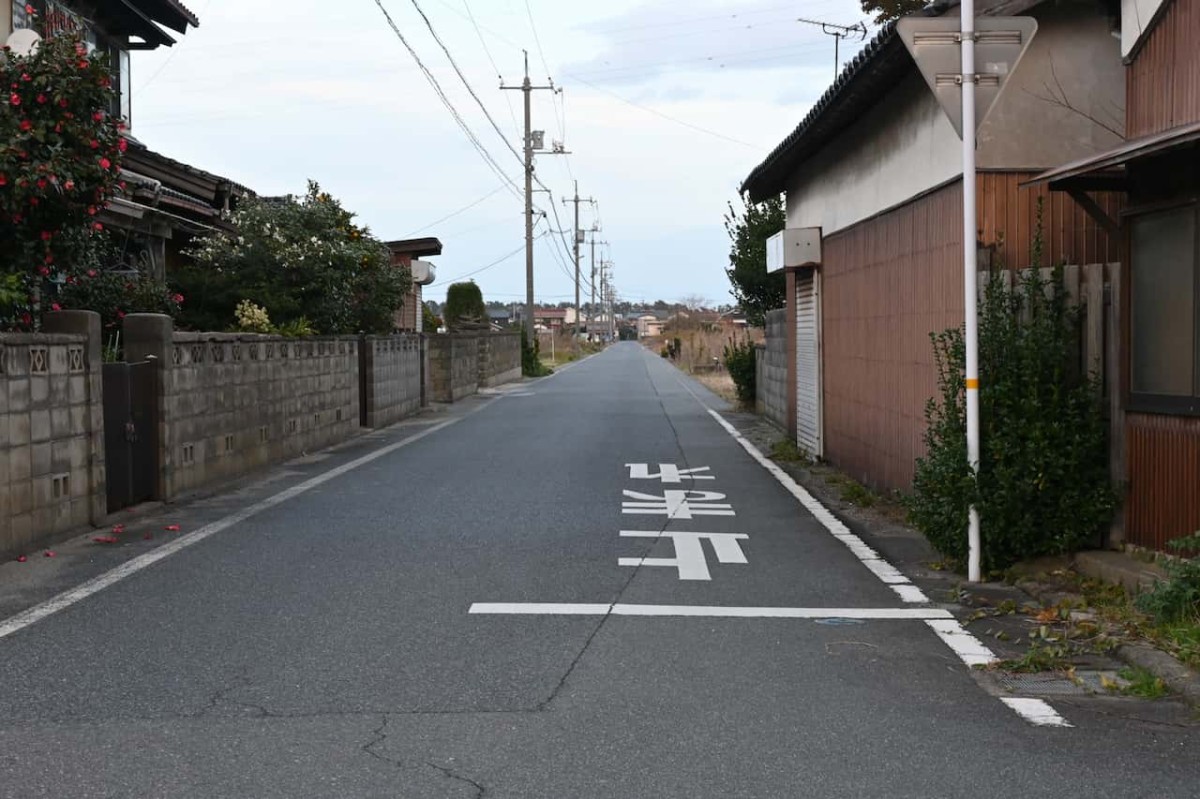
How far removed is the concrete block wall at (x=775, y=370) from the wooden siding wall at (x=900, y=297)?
476 cm

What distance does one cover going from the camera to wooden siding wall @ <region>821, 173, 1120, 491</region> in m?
8.88

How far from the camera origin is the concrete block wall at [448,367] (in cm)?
2942

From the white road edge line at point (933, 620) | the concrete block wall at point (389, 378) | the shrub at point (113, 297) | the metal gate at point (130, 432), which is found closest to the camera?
the white road edge line at point (933, 620)

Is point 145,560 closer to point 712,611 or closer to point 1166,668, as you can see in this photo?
point 712,611

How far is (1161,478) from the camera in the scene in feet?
23.5

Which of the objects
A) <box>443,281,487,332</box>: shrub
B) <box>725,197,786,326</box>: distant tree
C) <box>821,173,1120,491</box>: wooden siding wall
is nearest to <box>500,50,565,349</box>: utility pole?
<box>443,281,487,332</box>: shrub

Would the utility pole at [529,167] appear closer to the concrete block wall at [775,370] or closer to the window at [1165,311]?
the concrete block wall at [775,370]

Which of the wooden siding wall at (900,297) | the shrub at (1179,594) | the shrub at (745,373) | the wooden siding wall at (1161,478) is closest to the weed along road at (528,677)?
the shrub at (1179,594)

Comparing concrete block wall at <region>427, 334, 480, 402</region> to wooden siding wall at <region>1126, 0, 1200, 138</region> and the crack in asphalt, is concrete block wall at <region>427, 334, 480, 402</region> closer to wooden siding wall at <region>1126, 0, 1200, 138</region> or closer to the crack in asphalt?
wooden siding wall at <region>1126, 0, 1200, 138</region>

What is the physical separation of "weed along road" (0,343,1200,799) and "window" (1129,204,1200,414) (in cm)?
185

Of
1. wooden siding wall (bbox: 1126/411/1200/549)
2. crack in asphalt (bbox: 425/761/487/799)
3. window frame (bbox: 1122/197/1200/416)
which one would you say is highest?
window frame (bbox: 1122/197/1200/416)

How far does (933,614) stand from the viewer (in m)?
6.99

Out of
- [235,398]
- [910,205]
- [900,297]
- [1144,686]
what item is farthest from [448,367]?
[1144,686]

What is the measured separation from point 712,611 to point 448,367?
23202 millimetres
